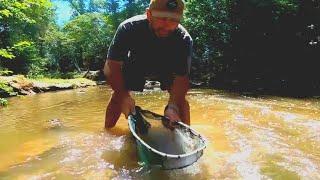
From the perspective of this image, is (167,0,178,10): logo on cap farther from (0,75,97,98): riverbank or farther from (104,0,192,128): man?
(0,75,97,98): riverbank

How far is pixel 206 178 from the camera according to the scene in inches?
146

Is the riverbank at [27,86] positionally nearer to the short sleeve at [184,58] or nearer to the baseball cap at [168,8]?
the short sleeve at [184,58]

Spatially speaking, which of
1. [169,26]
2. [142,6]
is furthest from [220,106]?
[142,6]

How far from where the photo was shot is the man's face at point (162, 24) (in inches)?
151

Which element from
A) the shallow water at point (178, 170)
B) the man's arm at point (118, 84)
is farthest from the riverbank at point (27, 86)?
the man's arm at point (118, 84)

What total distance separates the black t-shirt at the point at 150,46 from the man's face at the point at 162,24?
0.56 feet

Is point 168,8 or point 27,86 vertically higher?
point 168,8

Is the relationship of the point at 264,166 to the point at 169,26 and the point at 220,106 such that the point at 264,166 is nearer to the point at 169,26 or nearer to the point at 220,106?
the point at 169,26

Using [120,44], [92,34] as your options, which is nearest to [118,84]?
[120,44]

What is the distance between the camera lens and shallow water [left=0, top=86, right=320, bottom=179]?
12.8 feet

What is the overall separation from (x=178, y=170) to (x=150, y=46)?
1.48 m

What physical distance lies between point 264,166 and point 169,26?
5.92 feet

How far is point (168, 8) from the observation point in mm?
3762

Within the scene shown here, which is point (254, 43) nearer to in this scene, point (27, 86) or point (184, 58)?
point (27, 86)
